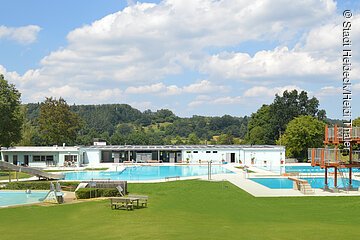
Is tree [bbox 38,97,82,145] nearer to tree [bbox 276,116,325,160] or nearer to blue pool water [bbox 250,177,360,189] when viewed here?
tree [bbox 276,116,325,160]

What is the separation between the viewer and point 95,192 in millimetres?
26312

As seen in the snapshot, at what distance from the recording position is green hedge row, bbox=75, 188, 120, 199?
25737mm

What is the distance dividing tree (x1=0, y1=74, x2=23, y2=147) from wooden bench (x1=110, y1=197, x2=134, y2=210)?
3096 cm

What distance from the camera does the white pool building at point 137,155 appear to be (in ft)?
199

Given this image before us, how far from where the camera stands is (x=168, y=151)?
223ft

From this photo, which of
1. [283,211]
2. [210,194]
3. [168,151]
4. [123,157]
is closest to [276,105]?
[168,151]

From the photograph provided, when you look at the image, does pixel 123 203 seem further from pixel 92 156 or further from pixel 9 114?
pixel 92 156

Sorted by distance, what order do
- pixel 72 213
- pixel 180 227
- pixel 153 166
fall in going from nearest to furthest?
1. pixel 180 227
2. pixel 72 213
3. pixel 153 166

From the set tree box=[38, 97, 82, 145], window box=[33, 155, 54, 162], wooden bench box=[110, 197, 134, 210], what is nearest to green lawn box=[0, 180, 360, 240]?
wooden bench box=[110, 197, 134, 210]

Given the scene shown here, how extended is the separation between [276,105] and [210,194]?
54.9 meters

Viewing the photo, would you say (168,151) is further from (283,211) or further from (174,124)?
(174,124)

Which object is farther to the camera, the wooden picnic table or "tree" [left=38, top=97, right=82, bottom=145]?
"tree" [left=38, top=97, right=82, bottom=145]

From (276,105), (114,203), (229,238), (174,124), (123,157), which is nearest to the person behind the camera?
(229,238)

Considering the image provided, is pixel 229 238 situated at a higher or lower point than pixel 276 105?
lower
